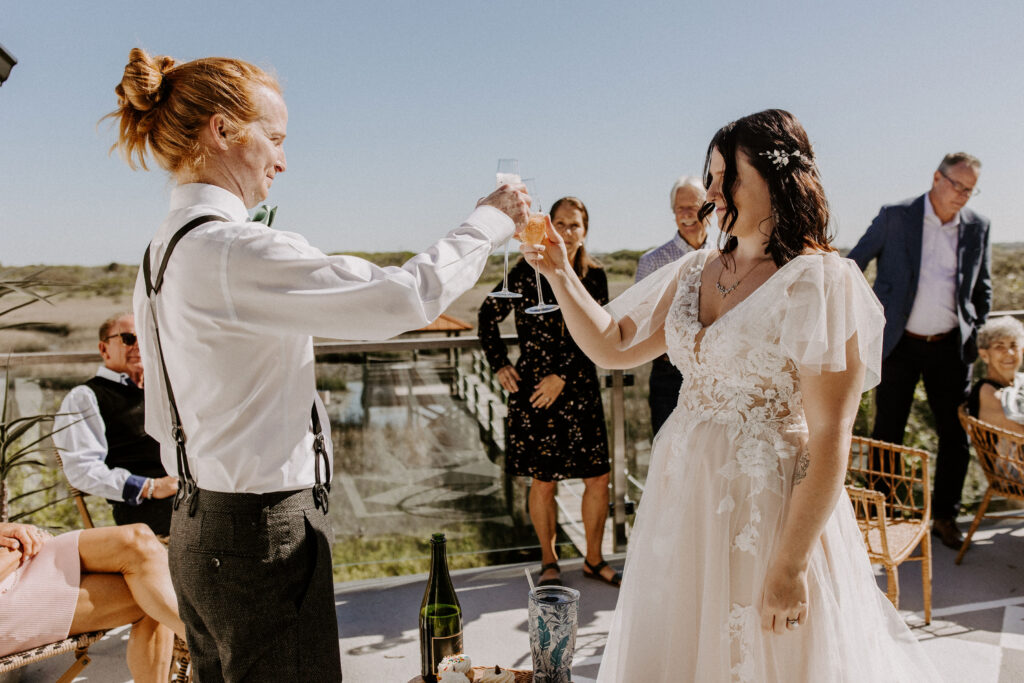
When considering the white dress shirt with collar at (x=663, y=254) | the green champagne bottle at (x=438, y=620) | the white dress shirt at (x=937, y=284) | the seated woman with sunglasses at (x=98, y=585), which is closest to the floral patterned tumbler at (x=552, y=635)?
the green champagne bottle at (x=438, y=620)

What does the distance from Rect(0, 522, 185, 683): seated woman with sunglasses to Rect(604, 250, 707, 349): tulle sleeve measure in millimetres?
1466

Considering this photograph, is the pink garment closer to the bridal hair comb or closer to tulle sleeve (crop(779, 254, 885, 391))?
tulle sleeve (crop(779, 254, 885, 391))

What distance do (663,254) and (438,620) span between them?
7.37 ft

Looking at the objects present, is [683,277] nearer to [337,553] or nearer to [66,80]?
[337,553]

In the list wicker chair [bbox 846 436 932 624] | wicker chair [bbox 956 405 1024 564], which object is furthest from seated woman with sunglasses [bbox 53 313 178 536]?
wicker chair [bbox 956 405 1024 564]

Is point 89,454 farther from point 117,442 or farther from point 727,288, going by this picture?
point 727,288

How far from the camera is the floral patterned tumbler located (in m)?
1.40

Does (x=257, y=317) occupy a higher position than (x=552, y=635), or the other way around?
(x=257, y=317)

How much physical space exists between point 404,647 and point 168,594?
1009 mm

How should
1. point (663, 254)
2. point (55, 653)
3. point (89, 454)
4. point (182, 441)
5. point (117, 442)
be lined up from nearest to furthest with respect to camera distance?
point (182, 441), point (55, 653), point (89, 454), point (117, 442), point (663, 254)

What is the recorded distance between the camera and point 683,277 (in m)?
1.70

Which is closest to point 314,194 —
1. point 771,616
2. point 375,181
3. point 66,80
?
point 375,181

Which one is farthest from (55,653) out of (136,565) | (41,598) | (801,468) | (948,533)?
→ (948,533)

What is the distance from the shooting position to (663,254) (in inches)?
133
